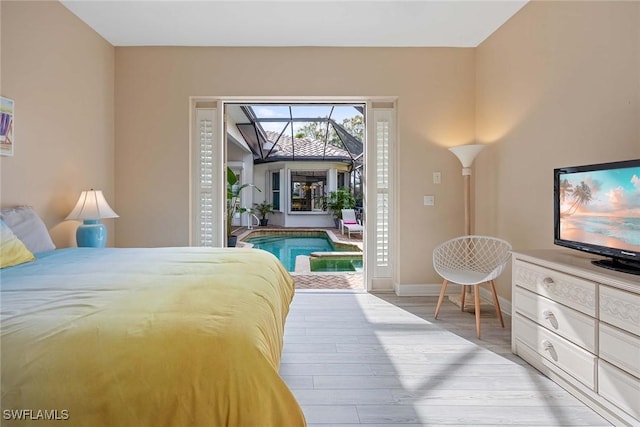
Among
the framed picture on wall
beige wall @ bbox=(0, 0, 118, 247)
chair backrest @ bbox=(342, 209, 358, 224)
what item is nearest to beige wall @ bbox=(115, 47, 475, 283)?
beige wall @ bbox=(0, 0, 118, 247)

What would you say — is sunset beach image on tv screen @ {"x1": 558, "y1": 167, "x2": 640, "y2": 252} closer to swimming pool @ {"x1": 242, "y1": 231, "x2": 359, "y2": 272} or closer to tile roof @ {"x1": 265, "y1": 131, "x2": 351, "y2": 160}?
swimming pool @ {"x1": 242, "y1": 231, "x2": 359, "y2": 272}

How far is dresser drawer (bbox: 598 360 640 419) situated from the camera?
1.54 metres

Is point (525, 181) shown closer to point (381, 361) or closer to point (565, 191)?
point (565, 191)

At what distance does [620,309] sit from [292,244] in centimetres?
774

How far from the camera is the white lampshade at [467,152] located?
3.45m

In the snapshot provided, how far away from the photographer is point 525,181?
304 cm

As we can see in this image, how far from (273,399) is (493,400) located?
61.0 inches

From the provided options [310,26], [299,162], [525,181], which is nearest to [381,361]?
[525,181]

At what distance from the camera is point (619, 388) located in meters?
1.61

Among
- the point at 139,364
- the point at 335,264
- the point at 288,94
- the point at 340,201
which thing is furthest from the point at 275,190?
the point at 139,364

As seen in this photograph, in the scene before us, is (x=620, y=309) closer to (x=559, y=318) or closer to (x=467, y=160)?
(x=559, y=318)

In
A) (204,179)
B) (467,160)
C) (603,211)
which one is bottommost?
(603,211)

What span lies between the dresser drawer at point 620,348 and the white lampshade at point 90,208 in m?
3.74

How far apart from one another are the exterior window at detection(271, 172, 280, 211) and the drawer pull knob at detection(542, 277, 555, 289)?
1060 centimetres
